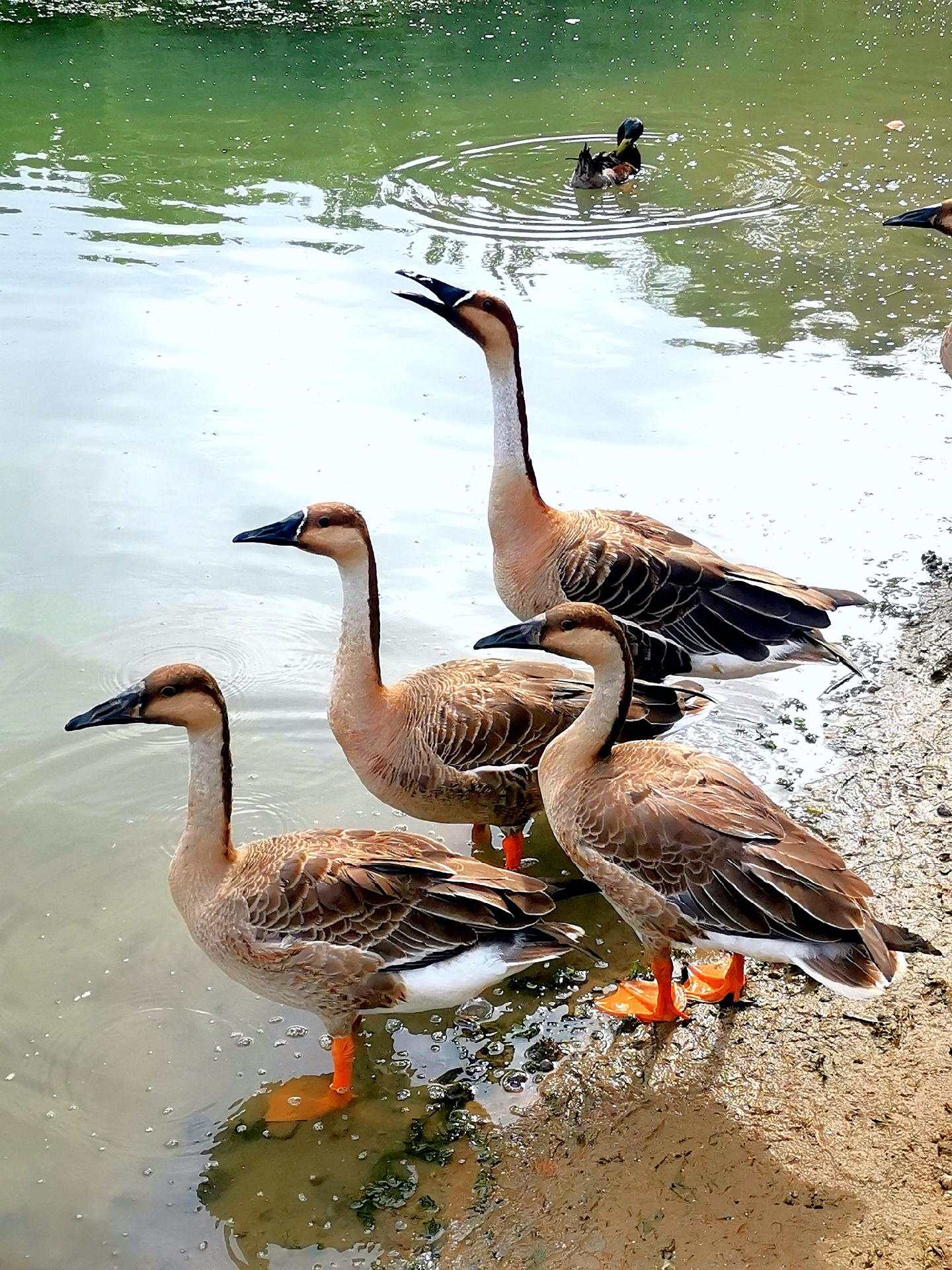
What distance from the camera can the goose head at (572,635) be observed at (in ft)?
14.8

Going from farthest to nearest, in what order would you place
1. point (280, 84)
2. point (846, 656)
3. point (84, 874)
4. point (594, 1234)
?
point (280, 84) → point (846, 656) → point (84, 874) → point (594, 1234)

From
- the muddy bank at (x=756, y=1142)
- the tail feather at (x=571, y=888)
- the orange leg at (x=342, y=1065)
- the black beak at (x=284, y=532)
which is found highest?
the black beak at (x=284, y=532)

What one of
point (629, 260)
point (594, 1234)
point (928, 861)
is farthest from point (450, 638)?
point (629, 260)

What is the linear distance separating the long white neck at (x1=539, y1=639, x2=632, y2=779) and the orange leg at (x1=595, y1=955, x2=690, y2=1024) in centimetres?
77

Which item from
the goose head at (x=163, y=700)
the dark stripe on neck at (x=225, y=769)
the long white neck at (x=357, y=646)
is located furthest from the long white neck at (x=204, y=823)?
the long white neck at (x=357, y=646)

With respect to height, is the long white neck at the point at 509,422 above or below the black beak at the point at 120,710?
above

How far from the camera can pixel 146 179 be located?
12.6 meters

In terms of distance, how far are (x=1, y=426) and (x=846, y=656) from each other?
5636 millimetres

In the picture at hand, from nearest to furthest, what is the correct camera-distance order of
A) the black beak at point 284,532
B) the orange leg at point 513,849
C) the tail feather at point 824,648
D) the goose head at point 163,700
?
the goose head at point 163,700, the black beak at point 284,532, the orange leg at point 513,849, the tail feather at point 824,648

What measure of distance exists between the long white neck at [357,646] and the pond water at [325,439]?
2.75 feet

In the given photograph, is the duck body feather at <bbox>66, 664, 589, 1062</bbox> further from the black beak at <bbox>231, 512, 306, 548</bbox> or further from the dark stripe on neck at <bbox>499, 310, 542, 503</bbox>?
the dark stripe on neck at <bbox>499, 310, 542, 503</bbox>

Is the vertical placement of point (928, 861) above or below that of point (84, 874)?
above

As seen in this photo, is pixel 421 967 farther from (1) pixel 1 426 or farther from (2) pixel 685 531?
(1) pixel 1 426

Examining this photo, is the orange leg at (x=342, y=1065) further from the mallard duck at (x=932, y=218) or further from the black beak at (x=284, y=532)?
the mallard duck at (x=932, y=218)
